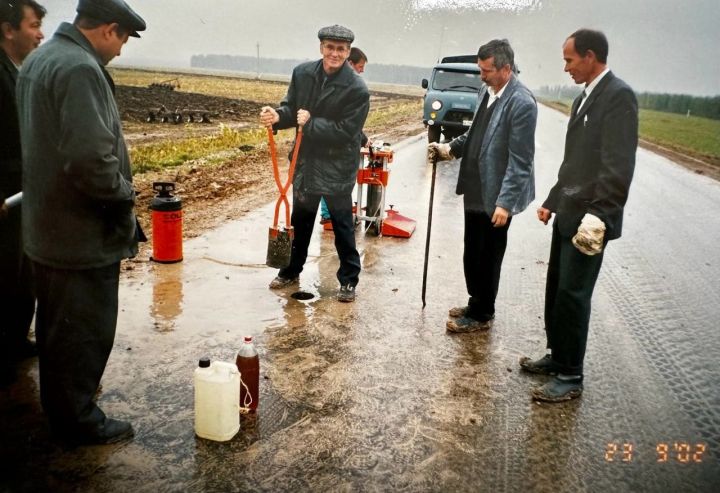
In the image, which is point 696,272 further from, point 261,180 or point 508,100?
point 261,180

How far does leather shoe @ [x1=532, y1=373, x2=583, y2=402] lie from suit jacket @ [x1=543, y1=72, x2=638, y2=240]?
993 mm

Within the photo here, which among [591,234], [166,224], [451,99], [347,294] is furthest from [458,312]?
[451,99]

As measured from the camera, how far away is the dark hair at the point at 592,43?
359 centimetres

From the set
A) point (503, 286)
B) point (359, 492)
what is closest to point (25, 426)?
point (359, 492)

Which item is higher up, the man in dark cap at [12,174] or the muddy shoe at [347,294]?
the man in dark cap at [12,174]

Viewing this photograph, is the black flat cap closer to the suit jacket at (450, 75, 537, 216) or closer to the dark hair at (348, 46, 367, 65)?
the suit jacket at (450, 75, 537, 216)

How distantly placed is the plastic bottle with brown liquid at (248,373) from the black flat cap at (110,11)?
70.2 inches

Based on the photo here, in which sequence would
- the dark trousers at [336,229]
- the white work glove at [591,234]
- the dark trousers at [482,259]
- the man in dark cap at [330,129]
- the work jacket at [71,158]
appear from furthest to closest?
1. the dark trousers at [336,229]
2. the man in dark cap at [330,129]
3. the dark trousers at [482,259]
4. the white work glove at [591,234]
5. the work jacket at [71,158]

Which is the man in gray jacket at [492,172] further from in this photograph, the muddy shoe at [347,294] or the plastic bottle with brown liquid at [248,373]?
the plastic bottle with brown liquid at [248,373]

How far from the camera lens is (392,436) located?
3326mm

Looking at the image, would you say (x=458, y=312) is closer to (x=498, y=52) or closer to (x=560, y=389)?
(x=560, y=389)

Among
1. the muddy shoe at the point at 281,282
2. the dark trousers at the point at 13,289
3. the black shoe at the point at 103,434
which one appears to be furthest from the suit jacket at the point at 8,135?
the muddy shoe at the point at 281,282

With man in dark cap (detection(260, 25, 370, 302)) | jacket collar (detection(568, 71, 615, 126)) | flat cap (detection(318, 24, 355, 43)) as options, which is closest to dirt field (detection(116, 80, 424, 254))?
man in dark cap (detection(260, 25, 370, 302))

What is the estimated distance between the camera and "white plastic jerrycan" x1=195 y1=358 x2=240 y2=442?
3131 millimetres
